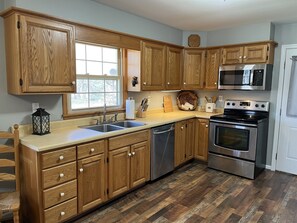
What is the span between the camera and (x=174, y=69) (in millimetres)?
3984

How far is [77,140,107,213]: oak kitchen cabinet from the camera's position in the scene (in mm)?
2297

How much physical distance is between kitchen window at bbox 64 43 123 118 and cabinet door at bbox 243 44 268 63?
2.10 m

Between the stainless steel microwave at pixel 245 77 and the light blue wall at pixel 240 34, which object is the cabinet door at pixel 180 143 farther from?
the light blue wall at pixel 240 34

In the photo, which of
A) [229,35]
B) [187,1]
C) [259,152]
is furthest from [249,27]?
[259,152]

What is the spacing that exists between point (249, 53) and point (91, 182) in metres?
3.14

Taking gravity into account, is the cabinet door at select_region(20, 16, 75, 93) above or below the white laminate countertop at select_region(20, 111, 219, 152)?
above

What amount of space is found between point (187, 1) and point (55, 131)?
2.22 m

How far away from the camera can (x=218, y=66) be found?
13.2 ft

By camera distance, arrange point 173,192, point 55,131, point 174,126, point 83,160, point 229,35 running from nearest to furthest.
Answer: point 83,160
point 55,131
point 173,192
point 174,126
point 229,35

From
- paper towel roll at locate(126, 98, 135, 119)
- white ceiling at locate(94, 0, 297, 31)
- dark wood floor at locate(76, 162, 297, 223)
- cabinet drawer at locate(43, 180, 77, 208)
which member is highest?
white ceiling at locate(94, 0, 297, 31)

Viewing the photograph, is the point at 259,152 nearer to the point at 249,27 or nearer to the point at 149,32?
the point at 249,27

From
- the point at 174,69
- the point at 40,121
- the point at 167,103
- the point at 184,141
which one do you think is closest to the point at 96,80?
the point at 40,121

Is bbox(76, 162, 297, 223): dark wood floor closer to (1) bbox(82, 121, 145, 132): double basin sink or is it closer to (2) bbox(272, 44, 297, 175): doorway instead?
(2) bbox(272, 44, 297, 175): doorway

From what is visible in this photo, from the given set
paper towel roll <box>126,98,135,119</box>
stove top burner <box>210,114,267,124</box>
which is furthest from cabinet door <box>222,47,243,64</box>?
paper towel roll <box>126,98,135,119</box>
